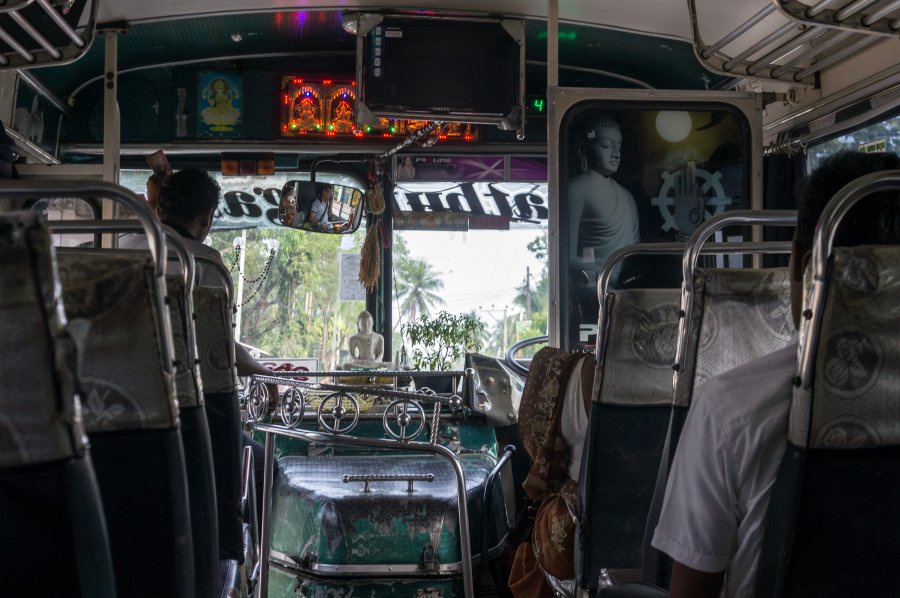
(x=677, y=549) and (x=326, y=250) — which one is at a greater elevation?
(x=326, y=250)

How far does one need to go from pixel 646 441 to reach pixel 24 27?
8.44 ft

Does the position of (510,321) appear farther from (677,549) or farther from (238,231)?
(677,549)

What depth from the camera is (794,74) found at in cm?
432

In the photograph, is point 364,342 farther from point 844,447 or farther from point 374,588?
point 844,447

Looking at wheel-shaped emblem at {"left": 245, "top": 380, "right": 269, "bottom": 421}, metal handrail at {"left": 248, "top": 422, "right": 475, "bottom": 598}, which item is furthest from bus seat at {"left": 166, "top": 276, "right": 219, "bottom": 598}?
wheel-shaped emblem at {"left": 245, "top": 380, "right": 269, "bottom": 421}

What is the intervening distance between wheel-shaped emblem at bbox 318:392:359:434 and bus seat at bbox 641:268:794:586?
1711mm

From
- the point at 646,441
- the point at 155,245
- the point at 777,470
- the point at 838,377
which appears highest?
the point at 155,245

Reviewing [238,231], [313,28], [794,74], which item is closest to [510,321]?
[238,231]

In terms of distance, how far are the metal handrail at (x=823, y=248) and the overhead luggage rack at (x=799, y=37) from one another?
2122mm

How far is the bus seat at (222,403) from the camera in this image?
8.54ft

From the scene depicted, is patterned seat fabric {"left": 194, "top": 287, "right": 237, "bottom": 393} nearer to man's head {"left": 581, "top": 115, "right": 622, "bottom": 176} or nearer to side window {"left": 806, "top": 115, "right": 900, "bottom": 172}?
man's head {"left": 581, "top": 115, "right": 622, "bottom": 176}

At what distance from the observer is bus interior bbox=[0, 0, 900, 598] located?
4.02ft

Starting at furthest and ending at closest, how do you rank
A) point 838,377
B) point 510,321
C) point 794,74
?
point 510,321, point 794,74, point 838,377

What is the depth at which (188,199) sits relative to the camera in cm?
320
